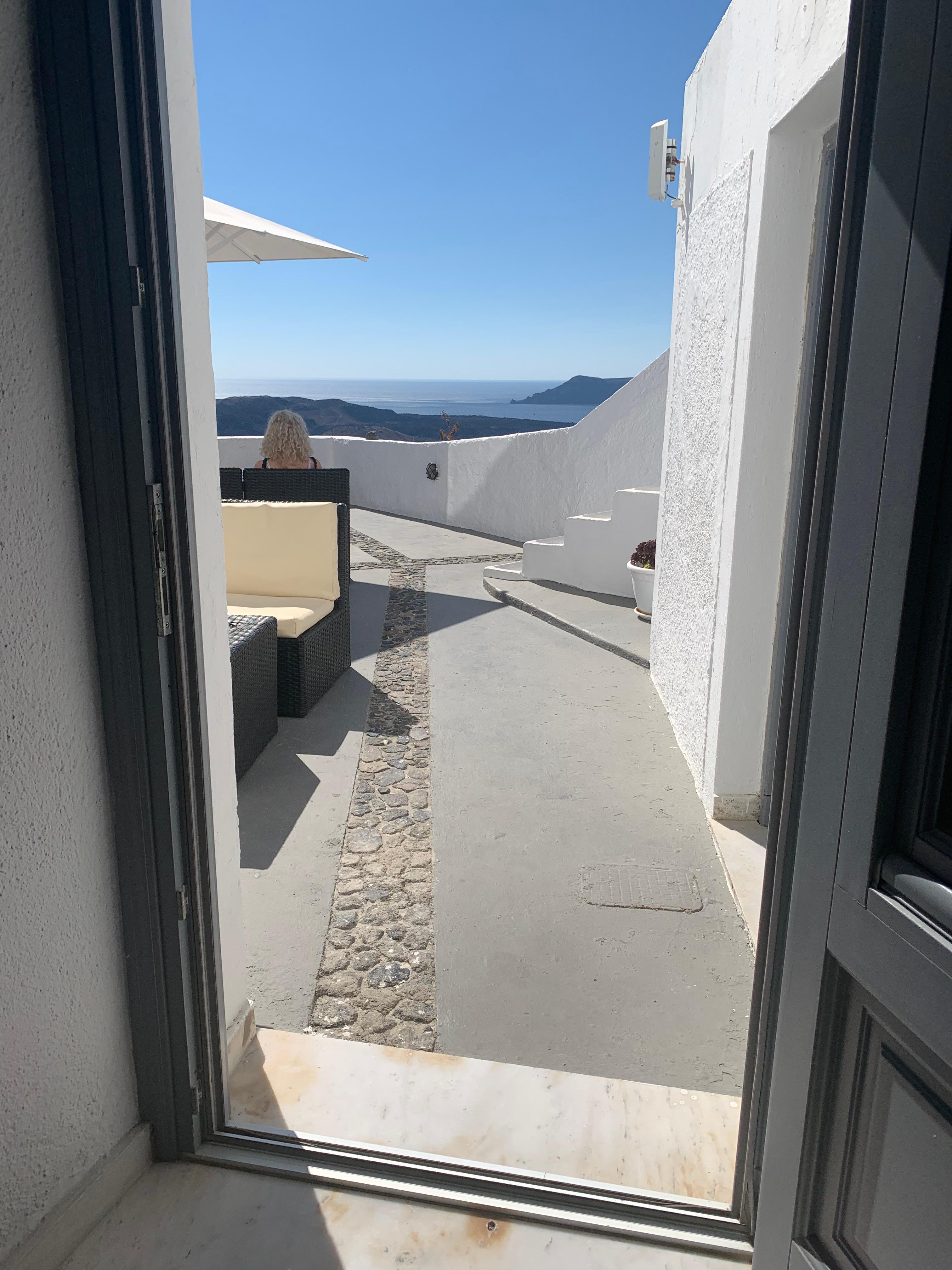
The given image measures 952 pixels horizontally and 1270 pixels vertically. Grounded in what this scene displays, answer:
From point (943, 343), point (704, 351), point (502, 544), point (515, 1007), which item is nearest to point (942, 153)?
point (943, 343)

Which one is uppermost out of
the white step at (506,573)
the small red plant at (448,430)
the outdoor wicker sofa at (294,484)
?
the small red plant at (448,430)

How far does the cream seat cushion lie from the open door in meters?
2.87

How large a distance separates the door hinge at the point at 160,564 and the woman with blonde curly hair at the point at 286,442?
4.60m

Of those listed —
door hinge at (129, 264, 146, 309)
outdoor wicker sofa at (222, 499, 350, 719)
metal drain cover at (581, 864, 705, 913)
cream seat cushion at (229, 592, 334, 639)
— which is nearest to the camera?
door hinge at (129, 264, 146, 309)

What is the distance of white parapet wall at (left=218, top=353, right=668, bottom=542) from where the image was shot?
26.1 feet

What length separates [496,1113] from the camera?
1641mm

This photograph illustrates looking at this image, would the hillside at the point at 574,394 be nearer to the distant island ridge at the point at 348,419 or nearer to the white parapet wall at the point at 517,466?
the distant island ridge at the point at 348,419

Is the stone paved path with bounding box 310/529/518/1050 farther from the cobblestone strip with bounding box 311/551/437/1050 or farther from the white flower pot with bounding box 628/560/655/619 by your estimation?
the white flower pot with bounding box 628/560/655/619

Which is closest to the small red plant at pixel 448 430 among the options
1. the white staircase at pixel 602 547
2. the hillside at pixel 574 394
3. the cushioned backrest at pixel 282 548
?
the white staircase at pixel 602 547

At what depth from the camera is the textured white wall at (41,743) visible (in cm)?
112

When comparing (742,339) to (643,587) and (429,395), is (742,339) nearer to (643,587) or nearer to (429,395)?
(643,587)

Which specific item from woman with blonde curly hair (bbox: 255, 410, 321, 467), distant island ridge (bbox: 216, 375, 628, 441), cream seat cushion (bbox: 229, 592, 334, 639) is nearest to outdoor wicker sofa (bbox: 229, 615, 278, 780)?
cream seat cushion (bbox: 229, 592, 334, 639)

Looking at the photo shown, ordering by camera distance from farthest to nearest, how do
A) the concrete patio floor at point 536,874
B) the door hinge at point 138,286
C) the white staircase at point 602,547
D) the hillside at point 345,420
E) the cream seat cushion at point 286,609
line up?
1. the hillside at point 345,420
2. the white staircase at point 602,547
3. the cream seat cushion at point 286,609
4. the concrete patio floor at point 536,874
5. the door hinge at point 138,286

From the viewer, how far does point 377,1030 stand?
193 centimetres
